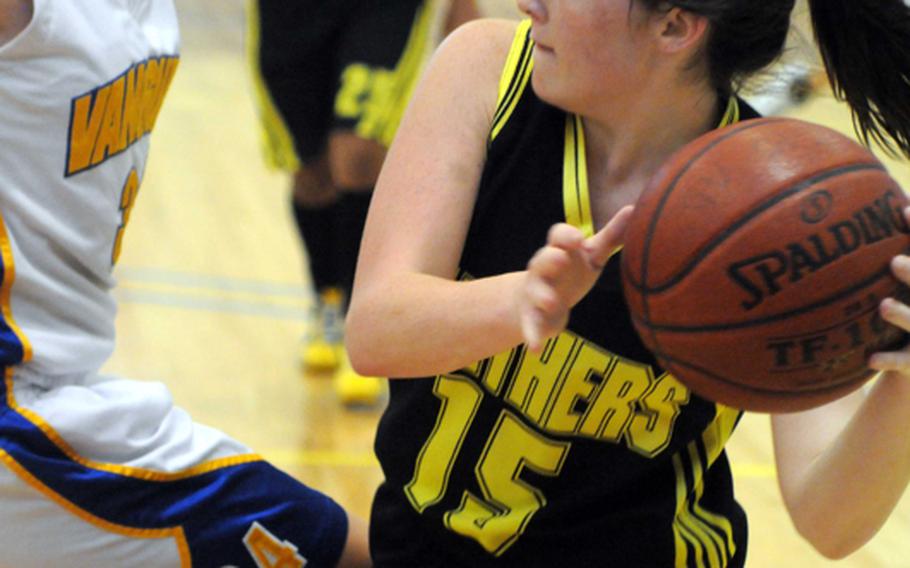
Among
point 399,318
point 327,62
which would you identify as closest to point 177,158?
point 327,62

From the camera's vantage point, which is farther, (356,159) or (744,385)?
(356,159)

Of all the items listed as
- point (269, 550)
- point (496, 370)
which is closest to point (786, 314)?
point (496, 370)

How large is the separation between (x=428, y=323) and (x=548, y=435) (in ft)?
1.07

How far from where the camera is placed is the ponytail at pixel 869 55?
1.69 meters

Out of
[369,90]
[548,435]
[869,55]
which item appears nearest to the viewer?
[869,55]

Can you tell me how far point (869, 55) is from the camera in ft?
5.63

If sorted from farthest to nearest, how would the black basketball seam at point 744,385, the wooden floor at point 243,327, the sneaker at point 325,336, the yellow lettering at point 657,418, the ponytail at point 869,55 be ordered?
the sneaker at point 325,336 < the wooden floor at point 243,327 < the yellow lettering at point 657,418 < the ponytail at point 869,55 < the black basketball seam at point 744,385

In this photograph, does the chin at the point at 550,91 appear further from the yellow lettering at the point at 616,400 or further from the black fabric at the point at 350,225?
the black fabric at the point at 350,225

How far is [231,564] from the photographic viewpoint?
2.04 metres

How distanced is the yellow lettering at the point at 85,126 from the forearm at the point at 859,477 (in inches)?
41.6

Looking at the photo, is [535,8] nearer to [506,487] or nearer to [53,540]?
[506,487]

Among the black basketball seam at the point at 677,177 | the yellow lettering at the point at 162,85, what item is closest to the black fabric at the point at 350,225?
the yellow lettering at the point at 162,85

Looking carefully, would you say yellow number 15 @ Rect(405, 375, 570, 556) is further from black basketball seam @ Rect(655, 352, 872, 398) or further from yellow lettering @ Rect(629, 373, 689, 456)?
black basketball seam @ Rect(655, 352, 872, 398)

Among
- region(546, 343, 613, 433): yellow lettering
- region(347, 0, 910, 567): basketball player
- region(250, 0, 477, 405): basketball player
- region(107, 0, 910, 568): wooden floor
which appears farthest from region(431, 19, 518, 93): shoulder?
region(250, 0, 477, 405): basketball player
